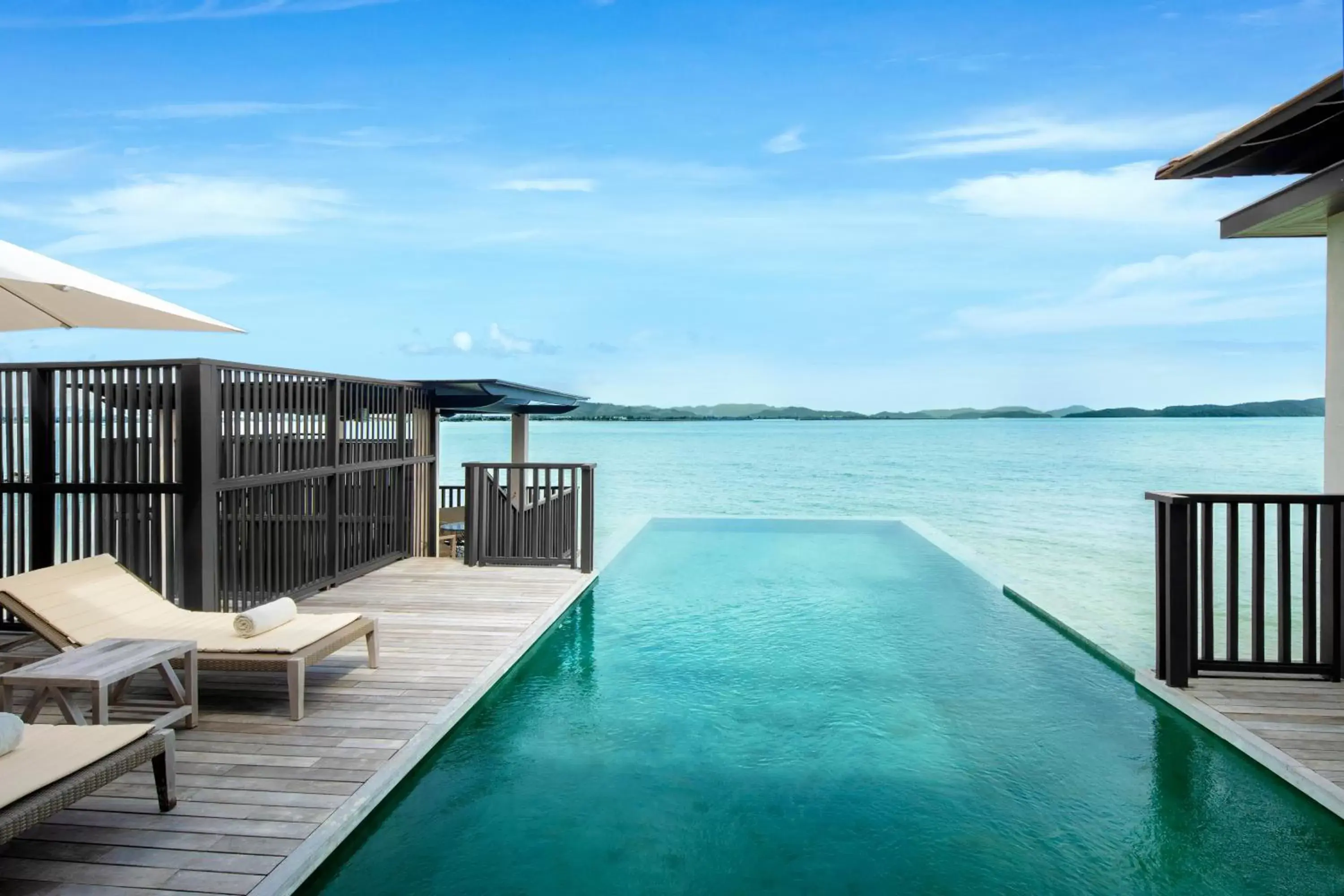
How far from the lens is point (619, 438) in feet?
295

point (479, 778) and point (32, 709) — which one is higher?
point (32, 709)

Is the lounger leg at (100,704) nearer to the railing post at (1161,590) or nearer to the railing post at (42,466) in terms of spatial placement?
the railing post at (42,466)

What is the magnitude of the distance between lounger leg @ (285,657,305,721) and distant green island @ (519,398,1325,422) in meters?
8.34

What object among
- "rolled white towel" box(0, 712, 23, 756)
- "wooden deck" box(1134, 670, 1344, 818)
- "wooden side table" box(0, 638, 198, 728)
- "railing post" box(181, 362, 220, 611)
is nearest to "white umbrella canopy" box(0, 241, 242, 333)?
"railing post" box(181, 362, 220, 611)

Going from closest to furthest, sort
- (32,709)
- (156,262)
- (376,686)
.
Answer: (32,709) < (376,686) < (156,262)

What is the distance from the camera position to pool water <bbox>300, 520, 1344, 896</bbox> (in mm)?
2766

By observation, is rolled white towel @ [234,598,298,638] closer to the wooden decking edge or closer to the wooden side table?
the wooden side table

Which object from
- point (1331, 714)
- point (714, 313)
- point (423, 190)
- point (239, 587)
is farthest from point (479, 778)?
point (714, 313)

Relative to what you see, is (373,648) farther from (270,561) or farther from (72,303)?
(72,303)

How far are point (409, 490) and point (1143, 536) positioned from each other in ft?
47.2

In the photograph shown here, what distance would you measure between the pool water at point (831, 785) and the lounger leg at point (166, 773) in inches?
26.9

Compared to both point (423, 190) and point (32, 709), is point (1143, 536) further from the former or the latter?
point (423, 190)

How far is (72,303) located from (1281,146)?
6.90 metres

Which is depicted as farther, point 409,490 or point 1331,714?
point 409,490
